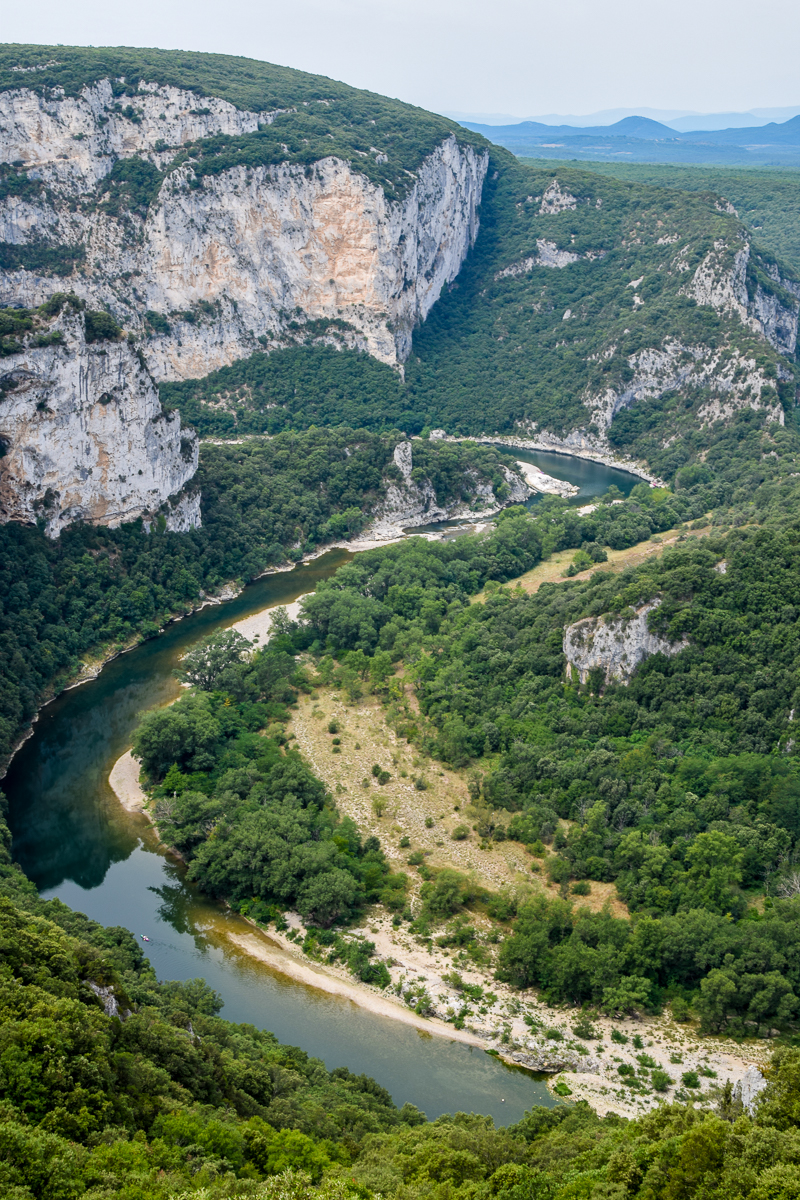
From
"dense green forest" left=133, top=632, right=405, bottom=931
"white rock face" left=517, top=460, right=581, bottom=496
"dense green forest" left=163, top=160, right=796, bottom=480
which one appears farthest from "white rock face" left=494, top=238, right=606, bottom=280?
"dense green forest" left=133, top=632, right=405, bottom=931

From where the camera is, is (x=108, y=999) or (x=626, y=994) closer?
(x=108, y=999)

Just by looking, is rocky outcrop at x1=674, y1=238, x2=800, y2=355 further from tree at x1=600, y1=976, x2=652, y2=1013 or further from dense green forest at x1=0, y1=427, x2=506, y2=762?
tree at x1=600, y1=976, x2=652, y2=1013

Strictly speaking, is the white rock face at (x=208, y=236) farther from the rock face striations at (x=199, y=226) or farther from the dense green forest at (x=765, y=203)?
the dense green forest at (x=765, y=203)

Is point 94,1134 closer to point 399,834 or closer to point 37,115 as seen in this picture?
point 399,834

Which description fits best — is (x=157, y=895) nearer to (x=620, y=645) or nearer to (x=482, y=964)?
(x=482, y=964)

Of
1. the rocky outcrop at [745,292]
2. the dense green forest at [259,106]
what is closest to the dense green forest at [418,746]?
the dense green forest at [259,106]

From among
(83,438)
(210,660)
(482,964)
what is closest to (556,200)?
(83,438)

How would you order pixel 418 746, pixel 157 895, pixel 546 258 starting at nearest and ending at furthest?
pixel 157 895
pixel 418 746
pixel 546 258
